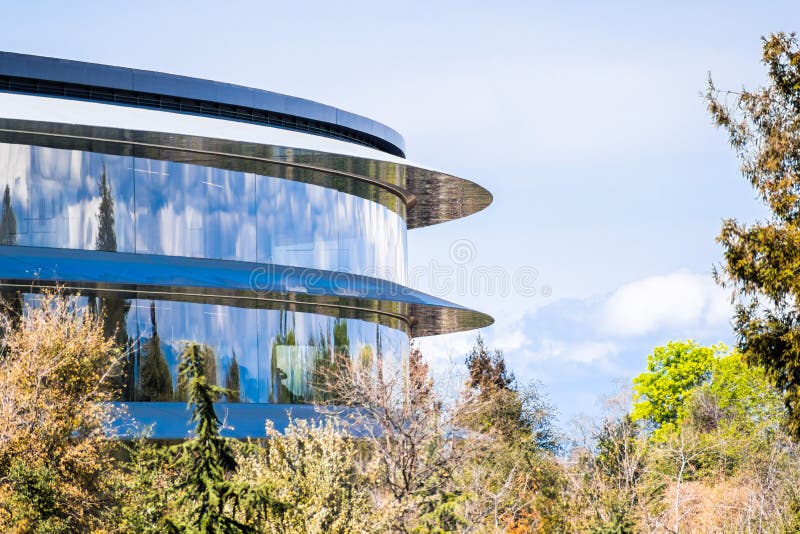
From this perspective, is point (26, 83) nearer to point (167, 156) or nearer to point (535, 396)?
point (167, 156)

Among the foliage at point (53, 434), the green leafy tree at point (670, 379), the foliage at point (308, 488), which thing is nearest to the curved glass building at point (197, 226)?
the foliage at point (53, 434)

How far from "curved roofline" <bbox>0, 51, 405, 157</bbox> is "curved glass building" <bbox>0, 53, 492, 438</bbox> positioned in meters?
0.06

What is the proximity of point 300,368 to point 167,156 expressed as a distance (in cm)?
874

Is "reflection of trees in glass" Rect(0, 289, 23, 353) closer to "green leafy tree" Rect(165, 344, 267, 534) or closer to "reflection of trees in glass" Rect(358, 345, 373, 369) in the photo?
"reflection of trees in glass" Rect(358, 345, 373, 369)

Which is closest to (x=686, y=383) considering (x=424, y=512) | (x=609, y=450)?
(x=609, y=450)

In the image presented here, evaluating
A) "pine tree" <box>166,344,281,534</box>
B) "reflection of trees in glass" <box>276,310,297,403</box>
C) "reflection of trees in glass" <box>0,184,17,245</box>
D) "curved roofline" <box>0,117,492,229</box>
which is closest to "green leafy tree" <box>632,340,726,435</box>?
"curved roofline" <box>0,117,492,229</box>

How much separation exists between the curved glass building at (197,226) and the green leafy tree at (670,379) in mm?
48198

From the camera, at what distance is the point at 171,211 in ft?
126

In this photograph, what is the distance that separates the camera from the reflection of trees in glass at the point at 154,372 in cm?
3669

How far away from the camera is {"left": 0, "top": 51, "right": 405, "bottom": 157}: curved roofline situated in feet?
Result: 124

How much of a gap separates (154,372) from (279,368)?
15.7 feet

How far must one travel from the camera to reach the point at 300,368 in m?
40.4

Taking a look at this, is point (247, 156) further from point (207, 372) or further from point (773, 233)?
point (773, 233)

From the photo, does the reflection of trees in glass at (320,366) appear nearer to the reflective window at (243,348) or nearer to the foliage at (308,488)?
the reflective window at (243,348)
